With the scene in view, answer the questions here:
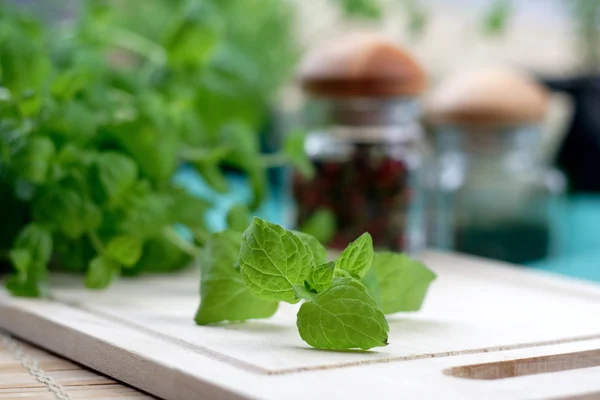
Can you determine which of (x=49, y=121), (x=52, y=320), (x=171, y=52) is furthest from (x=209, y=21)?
(x=52, y=320)

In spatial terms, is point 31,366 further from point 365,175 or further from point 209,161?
point 365,175

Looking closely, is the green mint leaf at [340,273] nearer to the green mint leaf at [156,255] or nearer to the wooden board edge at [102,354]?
the wooden board edge at [102,354]

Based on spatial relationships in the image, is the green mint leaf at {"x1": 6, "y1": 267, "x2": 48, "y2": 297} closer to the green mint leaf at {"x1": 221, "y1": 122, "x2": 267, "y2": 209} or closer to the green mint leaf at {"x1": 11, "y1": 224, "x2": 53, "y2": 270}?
the green mint leaf at {"x1": 11, "y1": 224, "x2": 53, "y2": 270}

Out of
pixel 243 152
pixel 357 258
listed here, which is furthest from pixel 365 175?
pixel 357 258

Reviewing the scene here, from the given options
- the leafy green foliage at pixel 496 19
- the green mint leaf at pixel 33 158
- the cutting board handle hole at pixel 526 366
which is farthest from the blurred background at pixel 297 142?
the cutting board handle hole at pixel 526 366

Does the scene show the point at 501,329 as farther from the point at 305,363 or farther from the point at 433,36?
the point at 433,36
